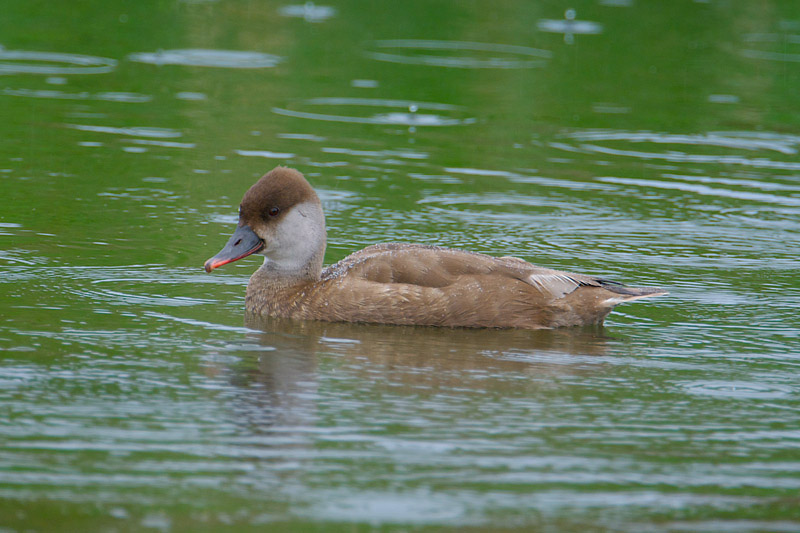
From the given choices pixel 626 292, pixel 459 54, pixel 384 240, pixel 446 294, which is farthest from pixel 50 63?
pixel 626 292

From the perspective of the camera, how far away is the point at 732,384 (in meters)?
7.46

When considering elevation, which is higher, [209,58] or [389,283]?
[209,58]

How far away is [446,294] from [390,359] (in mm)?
994

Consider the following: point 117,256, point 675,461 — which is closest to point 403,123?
point 117,256

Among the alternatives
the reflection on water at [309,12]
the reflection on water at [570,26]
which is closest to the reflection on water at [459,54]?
the reflection on water at [570,26]

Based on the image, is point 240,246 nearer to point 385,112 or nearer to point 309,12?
point 385,112

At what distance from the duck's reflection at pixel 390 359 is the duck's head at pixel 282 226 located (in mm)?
486

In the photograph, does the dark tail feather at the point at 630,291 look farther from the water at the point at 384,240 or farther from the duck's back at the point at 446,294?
the water at the point at 384,240

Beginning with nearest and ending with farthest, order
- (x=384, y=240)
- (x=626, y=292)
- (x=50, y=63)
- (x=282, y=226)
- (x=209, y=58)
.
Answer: (x=626, y=292)
(x=282, y=226)
(x=384, y=240)
(x=50, y=63)
(x=209, y=58)

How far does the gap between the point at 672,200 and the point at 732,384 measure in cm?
556

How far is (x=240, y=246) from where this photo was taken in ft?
29.3

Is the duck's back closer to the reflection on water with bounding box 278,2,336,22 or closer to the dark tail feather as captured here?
the dark tail feather

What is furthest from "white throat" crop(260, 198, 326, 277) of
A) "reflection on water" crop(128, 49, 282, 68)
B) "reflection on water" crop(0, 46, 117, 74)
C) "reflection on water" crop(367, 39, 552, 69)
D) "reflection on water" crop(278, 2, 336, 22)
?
"reflection on water" crop(278, 2, 336, 22)

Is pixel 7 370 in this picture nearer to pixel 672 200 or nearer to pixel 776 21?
pixel 672 200
